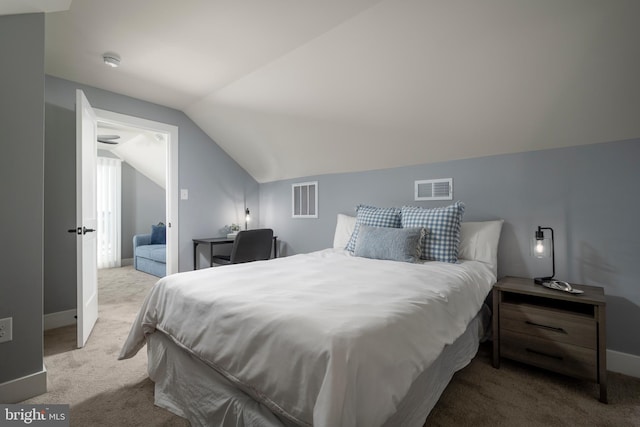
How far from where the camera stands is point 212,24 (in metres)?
1.94

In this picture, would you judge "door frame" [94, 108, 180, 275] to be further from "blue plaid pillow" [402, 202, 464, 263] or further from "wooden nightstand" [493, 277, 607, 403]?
"wooden nightstand" [493, 277, 607, 403]

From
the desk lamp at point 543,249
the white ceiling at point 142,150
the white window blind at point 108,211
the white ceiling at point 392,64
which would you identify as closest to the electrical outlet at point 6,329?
the white ceiling at point 392,64

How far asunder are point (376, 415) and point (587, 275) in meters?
2.06

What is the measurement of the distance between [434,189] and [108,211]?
19.8 ft

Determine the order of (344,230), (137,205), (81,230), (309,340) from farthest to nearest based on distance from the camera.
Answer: (137,205) → (344,230) → (81,230) → (309,340)

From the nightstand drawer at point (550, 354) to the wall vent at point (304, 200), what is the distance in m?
2.38

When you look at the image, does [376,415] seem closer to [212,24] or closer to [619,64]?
[619,64]

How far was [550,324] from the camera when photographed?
1719 mm

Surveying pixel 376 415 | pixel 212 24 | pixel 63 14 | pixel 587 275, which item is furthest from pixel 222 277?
pixel 587 275

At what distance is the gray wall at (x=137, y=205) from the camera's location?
599 centimetres

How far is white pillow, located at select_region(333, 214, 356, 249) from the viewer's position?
9.71ft

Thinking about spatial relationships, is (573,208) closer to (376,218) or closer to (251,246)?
(376,218)

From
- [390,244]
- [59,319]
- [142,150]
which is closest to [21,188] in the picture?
[59,319]

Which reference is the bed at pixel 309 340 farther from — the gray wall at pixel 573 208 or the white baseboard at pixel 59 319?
the white baseboard at pixel 59 319
